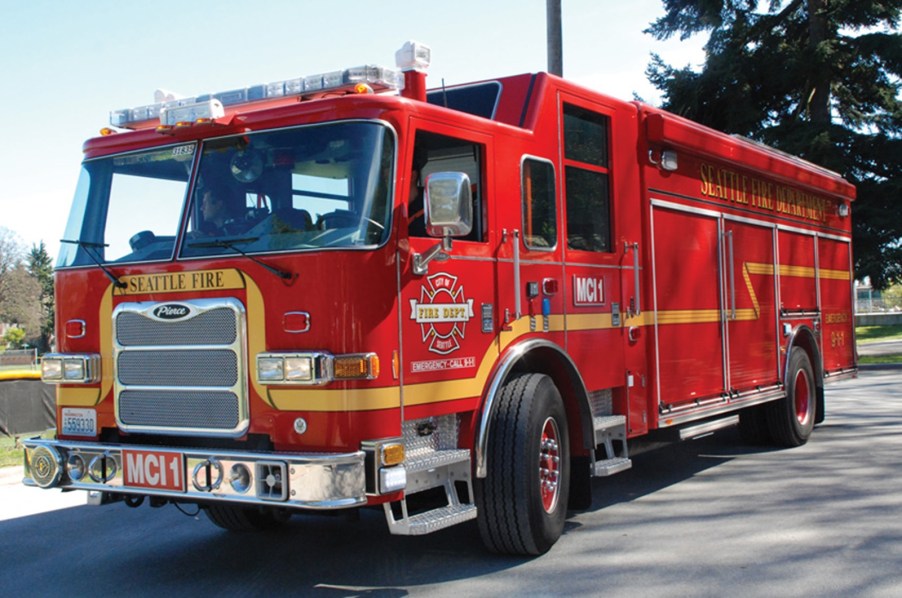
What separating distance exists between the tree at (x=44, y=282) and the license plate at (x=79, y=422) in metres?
64.0

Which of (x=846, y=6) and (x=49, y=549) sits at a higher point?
(x=846, y=6)

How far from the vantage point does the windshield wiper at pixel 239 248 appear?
16.0ft

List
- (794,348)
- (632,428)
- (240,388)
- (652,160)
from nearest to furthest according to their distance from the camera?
(240,388), (632,428), (652,160), (794,348)

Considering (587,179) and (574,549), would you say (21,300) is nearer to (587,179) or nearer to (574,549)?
(587,179)

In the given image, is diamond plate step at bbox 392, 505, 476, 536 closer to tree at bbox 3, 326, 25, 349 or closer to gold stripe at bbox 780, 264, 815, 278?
gold stripe at bbox 780, 264, 815, 278

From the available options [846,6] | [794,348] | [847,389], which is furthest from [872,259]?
[794,348]

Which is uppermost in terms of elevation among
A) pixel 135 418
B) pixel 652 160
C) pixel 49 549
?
pixel 652 160

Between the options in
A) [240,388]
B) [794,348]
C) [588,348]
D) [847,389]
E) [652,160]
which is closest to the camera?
[240,388]

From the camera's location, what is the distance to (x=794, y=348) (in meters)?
10.1

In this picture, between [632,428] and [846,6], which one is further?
[846,6]

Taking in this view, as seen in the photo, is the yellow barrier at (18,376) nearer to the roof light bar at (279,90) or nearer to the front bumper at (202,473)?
the front bumper at (202,473)

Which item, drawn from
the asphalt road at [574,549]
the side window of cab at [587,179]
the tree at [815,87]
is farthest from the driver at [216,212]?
the tree at [815,87]

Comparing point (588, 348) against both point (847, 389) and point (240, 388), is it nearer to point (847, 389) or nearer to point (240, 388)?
point (240, 388)

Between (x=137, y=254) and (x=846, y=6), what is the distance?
22.8m
